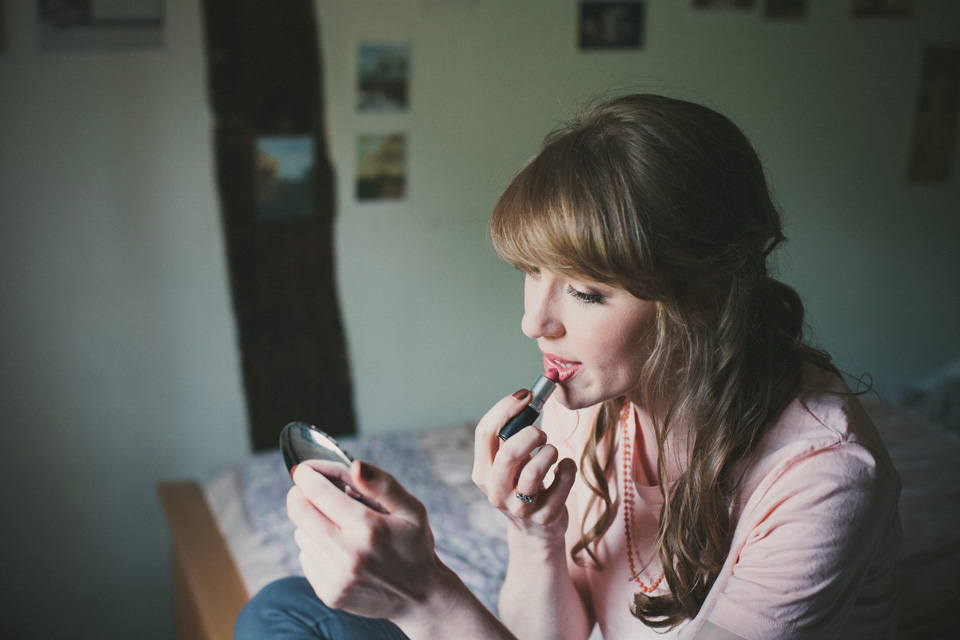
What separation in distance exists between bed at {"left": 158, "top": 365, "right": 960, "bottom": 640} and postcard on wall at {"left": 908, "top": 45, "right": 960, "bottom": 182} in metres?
0.89

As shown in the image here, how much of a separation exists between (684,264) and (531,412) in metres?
0.22

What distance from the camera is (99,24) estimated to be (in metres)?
1.70

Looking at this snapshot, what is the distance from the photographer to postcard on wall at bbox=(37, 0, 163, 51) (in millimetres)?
1665

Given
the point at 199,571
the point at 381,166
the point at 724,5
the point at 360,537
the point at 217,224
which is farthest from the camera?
the point at 724,5

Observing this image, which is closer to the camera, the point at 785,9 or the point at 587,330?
the point at 587,330

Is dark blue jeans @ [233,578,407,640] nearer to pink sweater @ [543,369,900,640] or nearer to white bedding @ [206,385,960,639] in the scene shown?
white bedding @ [206,385,960,639]

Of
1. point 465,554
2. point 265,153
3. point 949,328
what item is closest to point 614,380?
point 465,554

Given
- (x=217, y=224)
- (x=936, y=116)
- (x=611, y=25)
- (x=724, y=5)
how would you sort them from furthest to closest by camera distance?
(x=936, y=116) < (x=724, y=5) < (x=611, y=25) < (x=217, y=224)

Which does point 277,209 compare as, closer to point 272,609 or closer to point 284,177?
point 284,177

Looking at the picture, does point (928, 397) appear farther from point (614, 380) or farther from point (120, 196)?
point (120, 196)

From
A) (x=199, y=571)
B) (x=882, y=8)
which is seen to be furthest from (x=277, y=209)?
(x=882, y=8)

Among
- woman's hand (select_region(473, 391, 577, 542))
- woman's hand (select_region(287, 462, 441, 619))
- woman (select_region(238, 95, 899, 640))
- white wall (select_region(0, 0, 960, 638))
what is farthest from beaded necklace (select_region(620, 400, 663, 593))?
white wall (select_region(0, 0, 960, 638))

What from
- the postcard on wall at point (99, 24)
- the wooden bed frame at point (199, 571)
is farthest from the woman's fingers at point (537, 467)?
the postcard on wall at point (99, 24)

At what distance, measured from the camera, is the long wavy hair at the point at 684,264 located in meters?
0.79
